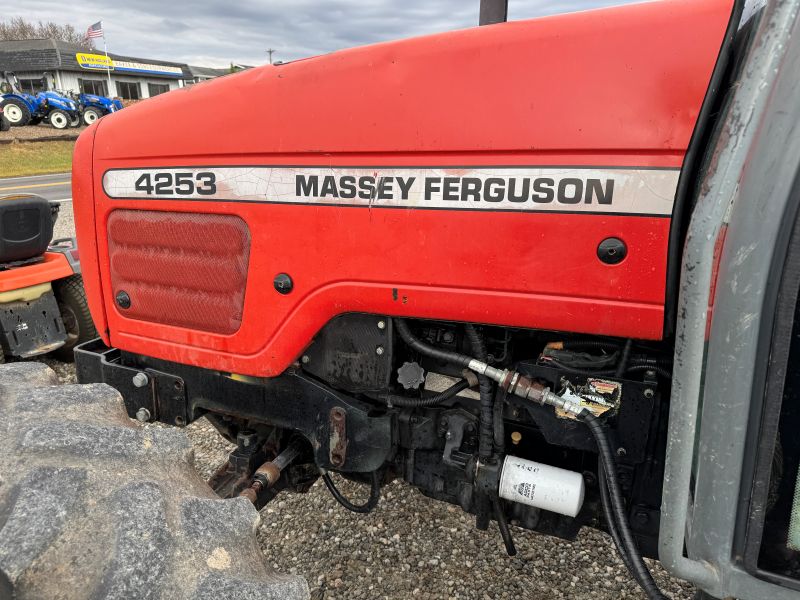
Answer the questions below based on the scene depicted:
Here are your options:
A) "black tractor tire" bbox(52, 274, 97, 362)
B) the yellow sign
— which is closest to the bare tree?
the yellow sign

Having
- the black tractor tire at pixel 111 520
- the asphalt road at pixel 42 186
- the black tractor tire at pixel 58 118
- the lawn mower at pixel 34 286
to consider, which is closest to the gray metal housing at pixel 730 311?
the black tractor tire at pixel 111 520

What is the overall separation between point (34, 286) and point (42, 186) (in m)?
11.7

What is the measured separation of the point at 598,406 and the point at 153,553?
1.00 meters

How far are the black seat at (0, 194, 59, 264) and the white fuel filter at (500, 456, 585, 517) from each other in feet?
10.9

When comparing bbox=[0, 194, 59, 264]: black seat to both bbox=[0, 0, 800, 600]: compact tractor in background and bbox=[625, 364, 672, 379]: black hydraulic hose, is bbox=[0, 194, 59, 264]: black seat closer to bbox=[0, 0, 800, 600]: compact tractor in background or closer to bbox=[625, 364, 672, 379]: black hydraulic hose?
bbox=[0, 0, 800, 600]: compact tractor in background

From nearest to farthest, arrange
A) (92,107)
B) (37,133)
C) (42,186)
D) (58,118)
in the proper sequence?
1. (42,186)
2. (37,133)
3. (58,118)
4. (92,107)

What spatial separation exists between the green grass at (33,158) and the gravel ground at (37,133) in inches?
56.9

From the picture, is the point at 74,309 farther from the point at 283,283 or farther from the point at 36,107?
the point at 36,107

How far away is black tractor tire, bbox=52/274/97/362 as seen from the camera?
3900 mm

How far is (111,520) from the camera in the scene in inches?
46.6

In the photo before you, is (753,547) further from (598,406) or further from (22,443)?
(22,443)

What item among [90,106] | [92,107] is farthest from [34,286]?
[90,106]

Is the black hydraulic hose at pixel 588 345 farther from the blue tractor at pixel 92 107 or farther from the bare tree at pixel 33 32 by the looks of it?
the bare tree at pixel 33 32

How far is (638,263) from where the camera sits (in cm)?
123
